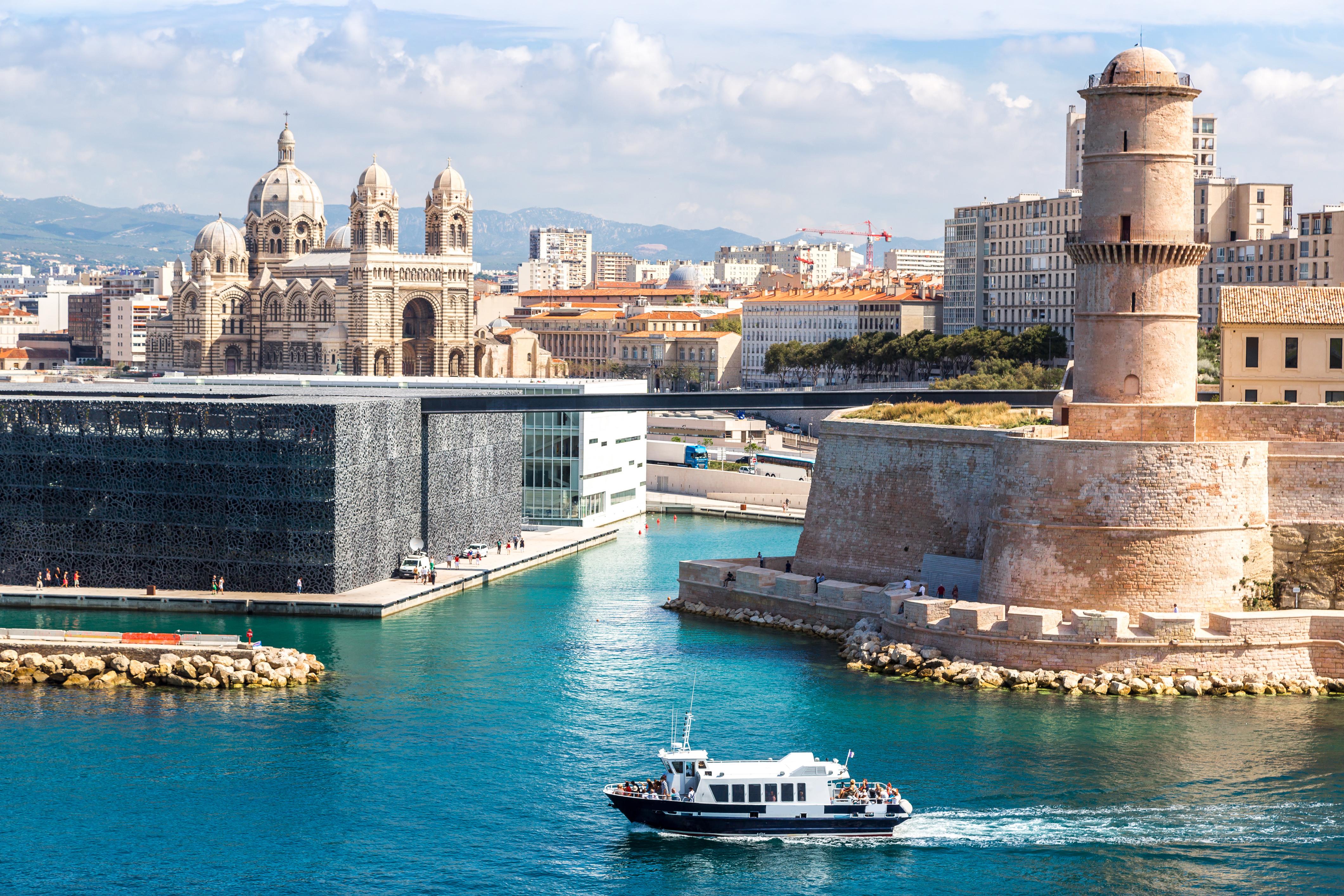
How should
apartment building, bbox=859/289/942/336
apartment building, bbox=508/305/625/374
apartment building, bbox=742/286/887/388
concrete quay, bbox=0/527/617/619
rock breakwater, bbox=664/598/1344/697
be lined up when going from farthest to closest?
apartment building, bbox=508/305/625/374 < apartment building, bbox=742/286/887/388 < apartment building, bbox=859/289/942/336 < concrete quay, bbox=0/527/617/619 < rock breakwater, bbox=664/598/1344/697

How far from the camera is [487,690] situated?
40031 mm

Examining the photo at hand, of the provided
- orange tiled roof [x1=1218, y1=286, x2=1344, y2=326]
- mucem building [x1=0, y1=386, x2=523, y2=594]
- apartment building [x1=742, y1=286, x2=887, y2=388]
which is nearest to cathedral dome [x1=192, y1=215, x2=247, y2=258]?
apartment building [x1=742, y1=286, x2=887, y2=388]

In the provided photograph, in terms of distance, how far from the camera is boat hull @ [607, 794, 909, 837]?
30.4 m

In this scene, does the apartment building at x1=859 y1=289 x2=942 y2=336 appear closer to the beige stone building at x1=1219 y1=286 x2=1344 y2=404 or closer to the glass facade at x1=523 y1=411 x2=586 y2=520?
the glass facade at x1=523 y1=411 x2=586 y2=520

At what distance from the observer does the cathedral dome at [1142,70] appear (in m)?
42.5

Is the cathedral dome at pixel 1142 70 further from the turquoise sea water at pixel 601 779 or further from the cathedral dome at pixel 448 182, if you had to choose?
the cathedral dome at pixel 448 182

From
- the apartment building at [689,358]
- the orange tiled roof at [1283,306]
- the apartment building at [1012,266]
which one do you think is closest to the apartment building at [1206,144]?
the apartment building at [1012,266]

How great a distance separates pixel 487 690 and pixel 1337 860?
62.0 feet

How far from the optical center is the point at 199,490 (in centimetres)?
5047

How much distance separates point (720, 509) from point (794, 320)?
249ft

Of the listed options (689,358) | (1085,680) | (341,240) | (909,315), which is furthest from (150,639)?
(689,358)

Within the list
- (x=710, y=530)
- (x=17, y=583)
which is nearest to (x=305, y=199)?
(x=710, y=530)

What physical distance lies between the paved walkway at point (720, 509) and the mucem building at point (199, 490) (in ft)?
91.9

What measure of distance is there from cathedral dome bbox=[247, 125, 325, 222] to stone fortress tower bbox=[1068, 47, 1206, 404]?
11570 centimetres
